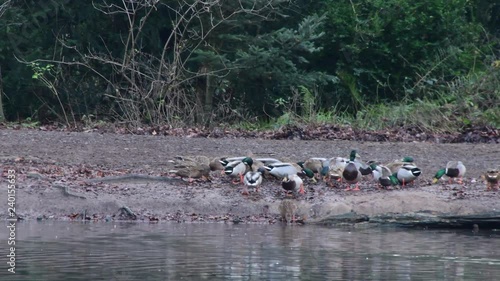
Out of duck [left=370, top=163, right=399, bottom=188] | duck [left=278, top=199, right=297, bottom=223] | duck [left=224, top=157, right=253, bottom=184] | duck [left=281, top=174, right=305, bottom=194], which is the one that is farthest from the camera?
duck [left=224, top=157, right=253, bottom=184]

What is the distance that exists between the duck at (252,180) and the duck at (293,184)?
1.23 ft

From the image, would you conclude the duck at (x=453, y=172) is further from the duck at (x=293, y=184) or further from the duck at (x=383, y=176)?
→ the duck at (x=293, y=184)

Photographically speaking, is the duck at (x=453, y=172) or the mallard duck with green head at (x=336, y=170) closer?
the mallard duck with green head at (x=336, y=170)

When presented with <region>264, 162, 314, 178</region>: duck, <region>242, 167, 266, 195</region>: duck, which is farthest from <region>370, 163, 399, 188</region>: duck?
<region>242, 167, 266, 195</region>: duck

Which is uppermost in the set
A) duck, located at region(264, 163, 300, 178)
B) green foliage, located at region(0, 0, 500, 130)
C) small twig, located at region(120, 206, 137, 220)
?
green foliage, located at region(0, 0, 500, 130)

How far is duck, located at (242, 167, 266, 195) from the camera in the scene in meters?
15.0

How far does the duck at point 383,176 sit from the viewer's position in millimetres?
15087

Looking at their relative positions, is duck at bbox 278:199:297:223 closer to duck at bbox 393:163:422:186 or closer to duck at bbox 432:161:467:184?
duck at bbox 393:163:422:186

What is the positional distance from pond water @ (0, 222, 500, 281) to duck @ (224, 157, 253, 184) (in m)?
1.39

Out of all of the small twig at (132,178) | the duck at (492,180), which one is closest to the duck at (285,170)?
the small twig at (132,178)

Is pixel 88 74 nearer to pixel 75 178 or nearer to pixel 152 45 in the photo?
pixel 152 45

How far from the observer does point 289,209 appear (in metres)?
14.4

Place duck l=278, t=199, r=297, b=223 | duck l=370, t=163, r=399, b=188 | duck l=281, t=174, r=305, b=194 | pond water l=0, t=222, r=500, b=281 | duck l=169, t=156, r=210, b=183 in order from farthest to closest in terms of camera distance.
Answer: duck l=169, t=156, r=210, b=183 < duck l=370, t=163, r=399, b=188 < duck l=281, t=174, r=305, b=194 < duck l=278, t=199, r=297, b=223 < pond water l=0, t=222, r=500, b=281

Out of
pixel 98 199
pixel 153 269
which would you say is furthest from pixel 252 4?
pixel 153 269
